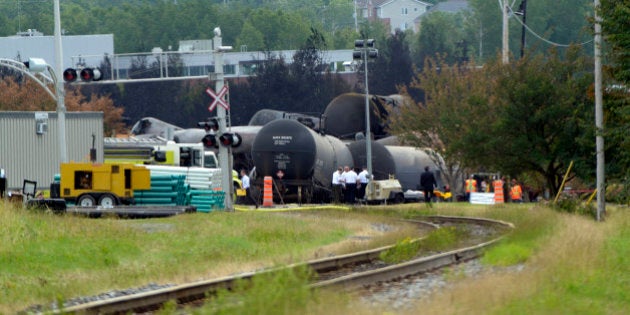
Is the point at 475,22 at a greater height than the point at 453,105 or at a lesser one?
greater

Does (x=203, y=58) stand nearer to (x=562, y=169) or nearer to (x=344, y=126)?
(x=344, y=126)

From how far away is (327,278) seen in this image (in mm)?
16594

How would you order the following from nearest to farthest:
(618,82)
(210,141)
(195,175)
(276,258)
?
1. (276,258)
2. (618,82)
3. (210,141)
4. (195,175)

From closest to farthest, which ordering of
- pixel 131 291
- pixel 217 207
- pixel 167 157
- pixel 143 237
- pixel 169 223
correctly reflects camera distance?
pixel 131 291
pixel 143 237
pixel 169 223
pixel 217 207
pixel 167 157

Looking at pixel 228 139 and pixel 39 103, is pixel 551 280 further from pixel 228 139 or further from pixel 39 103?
pixel 39 103

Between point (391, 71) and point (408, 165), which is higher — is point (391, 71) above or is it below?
above

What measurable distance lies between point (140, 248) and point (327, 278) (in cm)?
634

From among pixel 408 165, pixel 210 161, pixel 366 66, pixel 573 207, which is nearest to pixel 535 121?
pixel 573 207

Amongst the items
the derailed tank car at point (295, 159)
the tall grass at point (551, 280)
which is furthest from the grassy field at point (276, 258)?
the derailed tank car at point (295, 159)

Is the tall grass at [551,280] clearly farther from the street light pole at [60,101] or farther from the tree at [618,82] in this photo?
the street light pole at [60,101]

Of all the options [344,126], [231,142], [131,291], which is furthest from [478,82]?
[131,291]

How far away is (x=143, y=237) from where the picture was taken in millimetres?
23344

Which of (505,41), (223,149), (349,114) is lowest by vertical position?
(223,149)

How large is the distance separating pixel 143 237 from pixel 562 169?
18.4 metres
